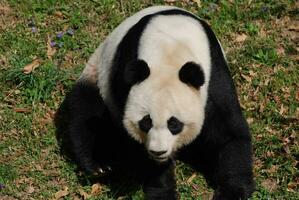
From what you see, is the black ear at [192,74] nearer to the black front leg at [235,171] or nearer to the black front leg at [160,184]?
the black front leg at [235,171]

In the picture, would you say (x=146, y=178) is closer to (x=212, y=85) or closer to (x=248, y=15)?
(x=212, y=85)

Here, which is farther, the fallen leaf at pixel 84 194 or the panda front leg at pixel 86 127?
the panda front leg at pixel 86 127

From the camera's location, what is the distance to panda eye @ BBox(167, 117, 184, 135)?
498cm

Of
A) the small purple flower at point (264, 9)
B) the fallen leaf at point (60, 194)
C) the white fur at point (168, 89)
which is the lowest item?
the fallen leaf at point (60, 194)

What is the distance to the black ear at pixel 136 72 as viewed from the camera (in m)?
4.98

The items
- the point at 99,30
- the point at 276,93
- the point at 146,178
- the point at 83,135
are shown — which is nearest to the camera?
the point at 146,178

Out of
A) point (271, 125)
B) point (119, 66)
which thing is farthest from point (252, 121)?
point (119, 66)

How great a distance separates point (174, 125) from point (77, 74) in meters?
2.29

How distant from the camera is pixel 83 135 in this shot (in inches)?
241

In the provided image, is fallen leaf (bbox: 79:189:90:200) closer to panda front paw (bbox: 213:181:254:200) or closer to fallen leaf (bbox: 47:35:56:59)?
panda front paw (bbox: 213:181:254:200)

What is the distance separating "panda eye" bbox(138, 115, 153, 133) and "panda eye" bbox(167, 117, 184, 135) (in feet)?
0.49

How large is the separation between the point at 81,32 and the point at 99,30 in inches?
8.6

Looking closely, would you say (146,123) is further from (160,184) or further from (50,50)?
(50,50)

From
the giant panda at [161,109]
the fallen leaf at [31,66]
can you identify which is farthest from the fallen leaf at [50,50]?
the giant panda at [161,109]
